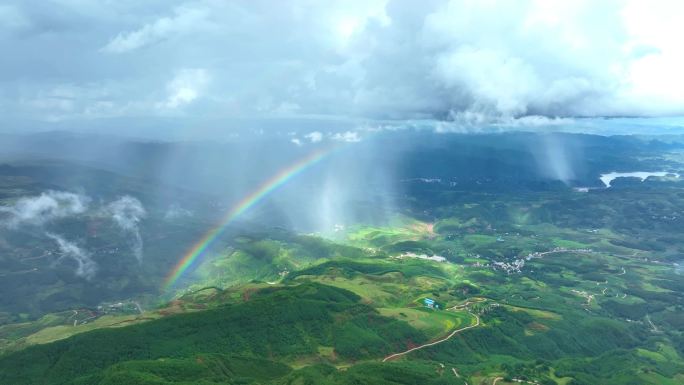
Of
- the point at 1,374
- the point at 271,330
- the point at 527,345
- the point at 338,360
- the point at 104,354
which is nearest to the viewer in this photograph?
the point at 1,374

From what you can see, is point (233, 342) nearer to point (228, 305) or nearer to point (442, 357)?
point (228, 305)

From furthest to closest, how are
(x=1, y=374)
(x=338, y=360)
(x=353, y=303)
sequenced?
(x=353, y=303) < (x=338, y=360) < (x=1, y=374)

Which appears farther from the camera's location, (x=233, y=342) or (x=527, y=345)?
(x=527, y=345)

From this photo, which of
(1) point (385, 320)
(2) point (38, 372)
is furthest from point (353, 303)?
(2) point (38, 372)

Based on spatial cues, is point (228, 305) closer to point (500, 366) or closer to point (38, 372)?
point (38, 372)

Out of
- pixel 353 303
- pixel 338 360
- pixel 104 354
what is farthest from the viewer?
pixel 353 303

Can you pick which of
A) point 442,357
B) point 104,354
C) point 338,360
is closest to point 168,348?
point 104,354

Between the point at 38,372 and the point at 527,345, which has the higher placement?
the point at 38,372

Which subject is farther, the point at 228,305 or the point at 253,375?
the point at 228,305

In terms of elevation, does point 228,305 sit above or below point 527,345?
above
